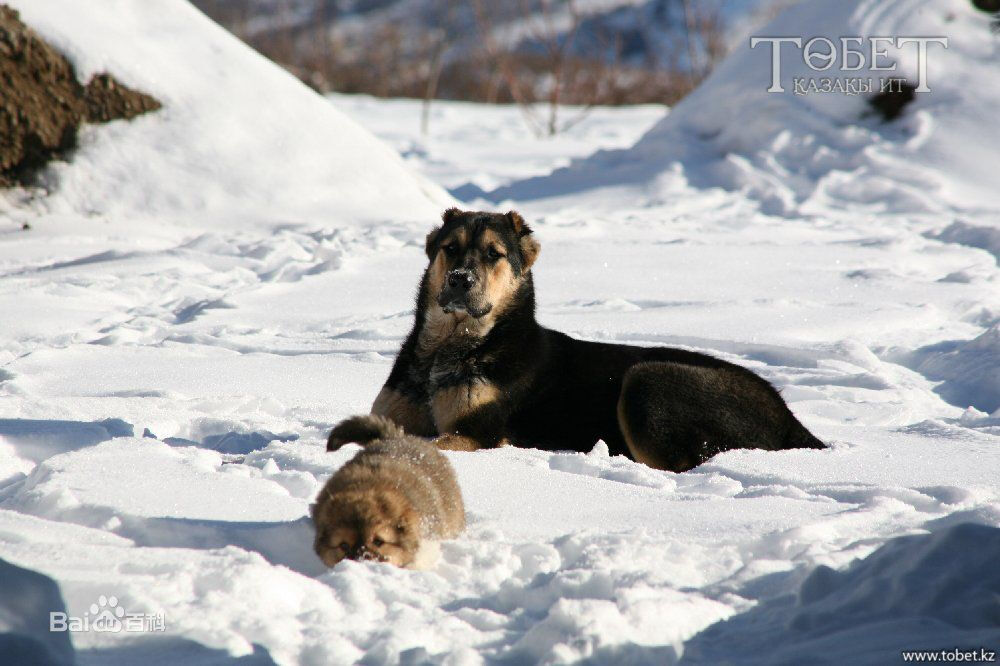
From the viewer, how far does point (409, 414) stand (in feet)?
18.0

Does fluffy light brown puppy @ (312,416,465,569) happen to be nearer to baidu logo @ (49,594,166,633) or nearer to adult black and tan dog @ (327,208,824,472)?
baidu logo @ (49,594,166,633)

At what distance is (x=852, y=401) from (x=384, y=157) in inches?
294

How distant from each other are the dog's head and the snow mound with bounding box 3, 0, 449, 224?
5905 millimetres

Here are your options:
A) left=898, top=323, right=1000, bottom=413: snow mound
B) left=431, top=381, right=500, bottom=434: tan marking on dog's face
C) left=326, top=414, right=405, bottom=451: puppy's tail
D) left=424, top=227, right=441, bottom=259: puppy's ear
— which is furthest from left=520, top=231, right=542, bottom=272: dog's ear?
left=898, top=323, right=1000, bottom=413: snow mound

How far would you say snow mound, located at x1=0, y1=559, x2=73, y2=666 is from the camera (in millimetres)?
2770

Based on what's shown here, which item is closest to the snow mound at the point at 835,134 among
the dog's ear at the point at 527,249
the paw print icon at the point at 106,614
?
the dog's ear at the point at 527,249

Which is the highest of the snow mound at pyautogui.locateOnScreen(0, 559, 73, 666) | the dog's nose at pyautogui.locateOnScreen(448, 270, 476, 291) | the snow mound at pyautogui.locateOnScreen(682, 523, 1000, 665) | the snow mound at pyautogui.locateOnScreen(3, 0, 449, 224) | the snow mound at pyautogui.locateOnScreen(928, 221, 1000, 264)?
the snow mound at pyautogui.locateOnScreen(3, 0, 449, 224)

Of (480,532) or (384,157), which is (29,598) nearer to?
(480,532)

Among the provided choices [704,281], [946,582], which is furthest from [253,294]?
[946,582]

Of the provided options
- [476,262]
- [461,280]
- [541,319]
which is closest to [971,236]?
[541,319]

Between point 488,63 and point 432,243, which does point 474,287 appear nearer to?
point 432,243

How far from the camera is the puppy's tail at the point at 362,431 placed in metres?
4.25

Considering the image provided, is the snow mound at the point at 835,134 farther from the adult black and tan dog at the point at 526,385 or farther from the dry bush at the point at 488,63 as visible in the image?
the dry bush at the point at 488,63

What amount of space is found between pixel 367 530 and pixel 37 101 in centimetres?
928
